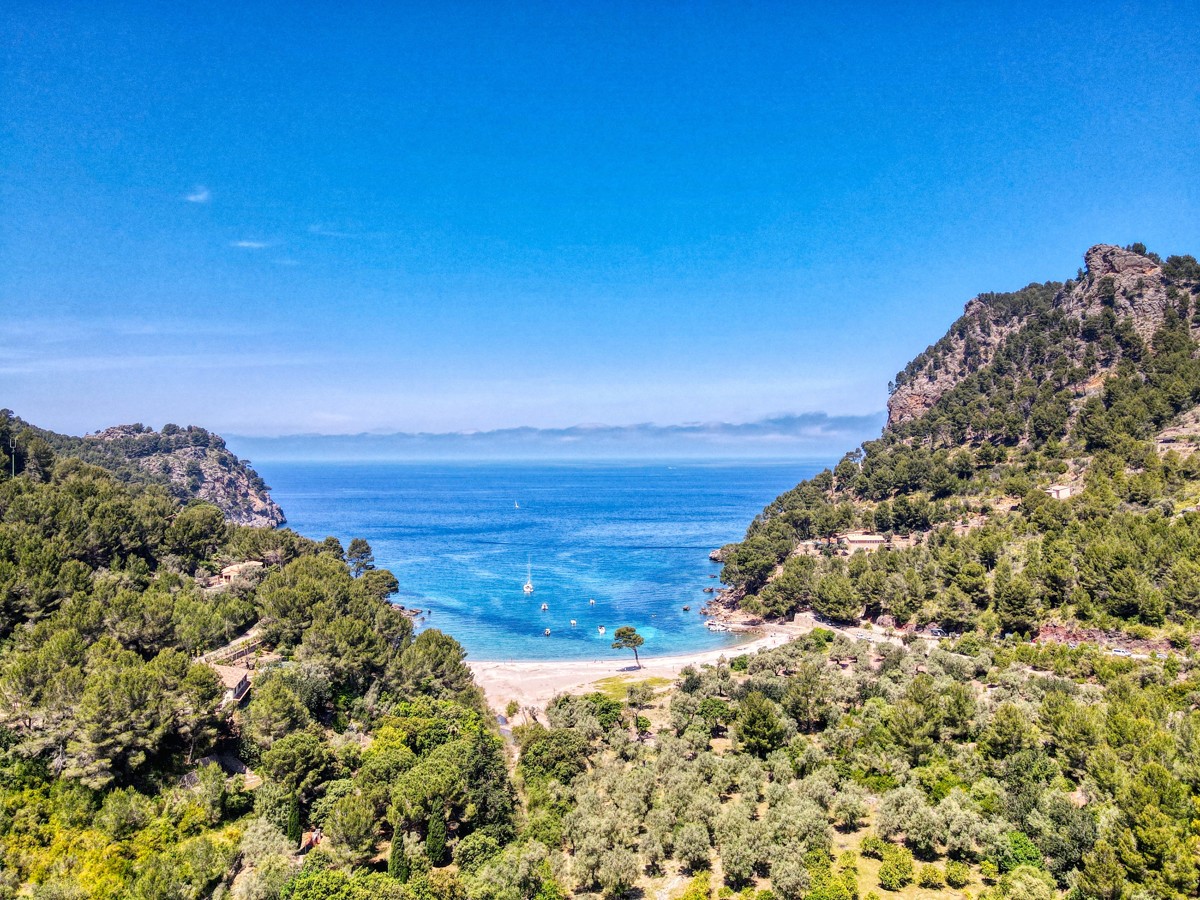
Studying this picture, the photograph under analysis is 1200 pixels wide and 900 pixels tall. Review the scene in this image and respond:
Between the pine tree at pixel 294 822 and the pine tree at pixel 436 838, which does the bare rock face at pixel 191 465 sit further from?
the pine tree at pixel 436 838

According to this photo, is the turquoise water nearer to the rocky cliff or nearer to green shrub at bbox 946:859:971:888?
the rocky cliff

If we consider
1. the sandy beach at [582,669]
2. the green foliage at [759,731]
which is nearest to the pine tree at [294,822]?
the sandy beach at [582,669]

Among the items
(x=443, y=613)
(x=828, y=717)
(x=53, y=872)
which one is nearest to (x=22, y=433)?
(x=443, y=613)

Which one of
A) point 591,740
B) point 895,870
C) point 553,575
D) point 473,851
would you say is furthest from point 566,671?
point 553,575

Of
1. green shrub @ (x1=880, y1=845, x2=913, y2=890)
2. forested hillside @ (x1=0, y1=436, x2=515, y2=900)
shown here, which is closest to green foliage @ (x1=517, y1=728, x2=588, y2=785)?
forested hillside @ (x1=0, y1=436, x2=515, y2=900)

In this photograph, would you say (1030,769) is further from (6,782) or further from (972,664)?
(6,782)

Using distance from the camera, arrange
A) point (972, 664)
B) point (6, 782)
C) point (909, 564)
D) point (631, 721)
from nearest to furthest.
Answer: point (6, 782)
point (631, 721)
point (972, 664)
point (909, 564)
